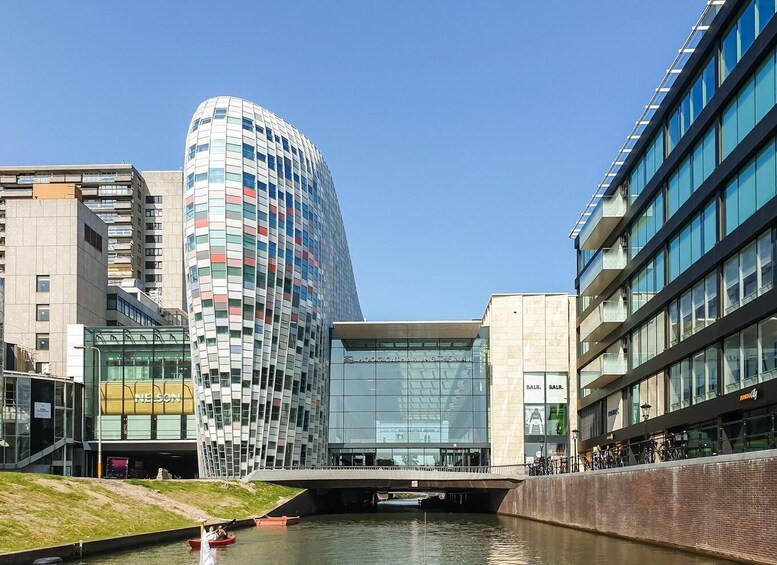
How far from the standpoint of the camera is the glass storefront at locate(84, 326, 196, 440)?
91.3 metres

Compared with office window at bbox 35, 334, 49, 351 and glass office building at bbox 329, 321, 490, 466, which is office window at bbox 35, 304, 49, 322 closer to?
office window at bbox 35, 334, 49, 351

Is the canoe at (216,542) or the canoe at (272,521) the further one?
the canoe at (272,521)

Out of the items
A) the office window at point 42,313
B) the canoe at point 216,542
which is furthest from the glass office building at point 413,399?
the canoe at point 216,542

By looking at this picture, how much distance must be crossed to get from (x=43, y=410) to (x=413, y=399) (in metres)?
34.9

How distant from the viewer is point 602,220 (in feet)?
226

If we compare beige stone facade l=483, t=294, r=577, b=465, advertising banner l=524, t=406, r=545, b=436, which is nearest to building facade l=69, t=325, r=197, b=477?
beige stone facade l=483, t=294, r=577, b=465

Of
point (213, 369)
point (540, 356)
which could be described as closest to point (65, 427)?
point (213, 369)

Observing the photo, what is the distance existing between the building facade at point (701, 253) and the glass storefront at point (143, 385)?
42.2 meters

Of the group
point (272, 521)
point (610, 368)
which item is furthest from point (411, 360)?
point (272, 521)

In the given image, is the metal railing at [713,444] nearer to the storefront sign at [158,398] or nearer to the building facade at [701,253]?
the building facade at [701,253]

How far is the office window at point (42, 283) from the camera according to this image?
99375mm

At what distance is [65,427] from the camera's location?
87062 millimetres

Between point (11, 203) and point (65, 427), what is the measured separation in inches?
1145

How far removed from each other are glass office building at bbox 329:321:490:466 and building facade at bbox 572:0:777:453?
75.5ft
